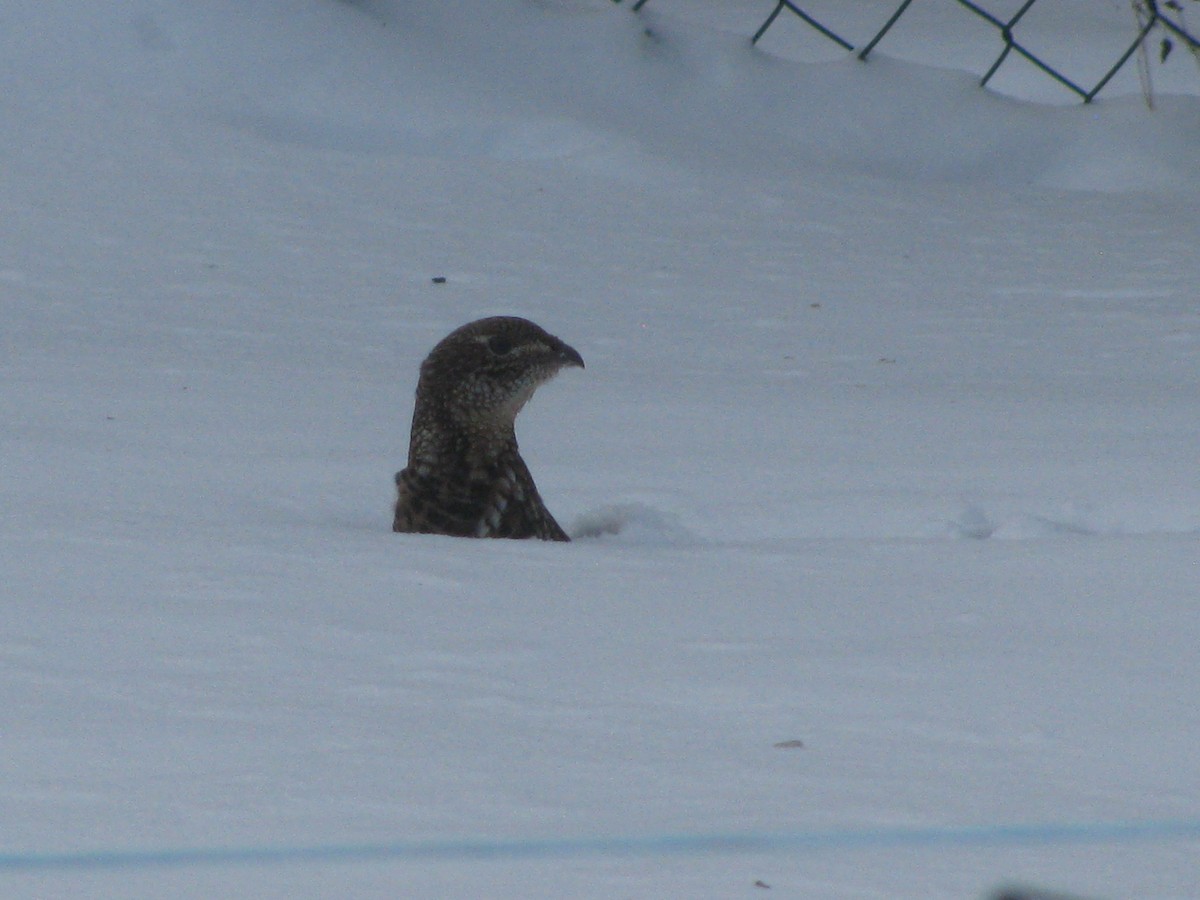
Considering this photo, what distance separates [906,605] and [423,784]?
2.94 feet

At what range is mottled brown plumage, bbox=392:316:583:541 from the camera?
3.20 m

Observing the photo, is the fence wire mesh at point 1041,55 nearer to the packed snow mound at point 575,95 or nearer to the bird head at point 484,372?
the packed snow mound at point 575,95

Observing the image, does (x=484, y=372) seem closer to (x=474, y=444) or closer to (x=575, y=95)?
(x=474, y=444)

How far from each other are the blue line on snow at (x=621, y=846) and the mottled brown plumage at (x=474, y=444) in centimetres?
162

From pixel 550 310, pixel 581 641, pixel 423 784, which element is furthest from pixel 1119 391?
pixel 423 784

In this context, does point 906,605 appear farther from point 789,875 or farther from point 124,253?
point 124,253

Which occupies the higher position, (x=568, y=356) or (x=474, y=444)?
(x=568, y=356)

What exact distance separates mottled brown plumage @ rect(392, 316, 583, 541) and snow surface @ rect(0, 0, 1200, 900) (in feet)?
0.44

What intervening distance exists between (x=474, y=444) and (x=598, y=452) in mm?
546

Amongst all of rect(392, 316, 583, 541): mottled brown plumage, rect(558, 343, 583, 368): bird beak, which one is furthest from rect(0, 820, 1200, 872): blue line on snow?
rect(558, 343, 583, 368): bird beak

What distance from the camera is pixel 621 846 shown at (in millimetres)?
1537

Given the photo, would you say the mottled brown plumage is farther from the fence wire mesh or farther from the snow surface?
the fence wire mesh

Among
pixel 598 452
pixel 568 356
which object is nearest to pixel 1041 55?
pixel 598 452

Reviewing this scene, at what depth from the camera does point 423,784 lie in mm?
1675
